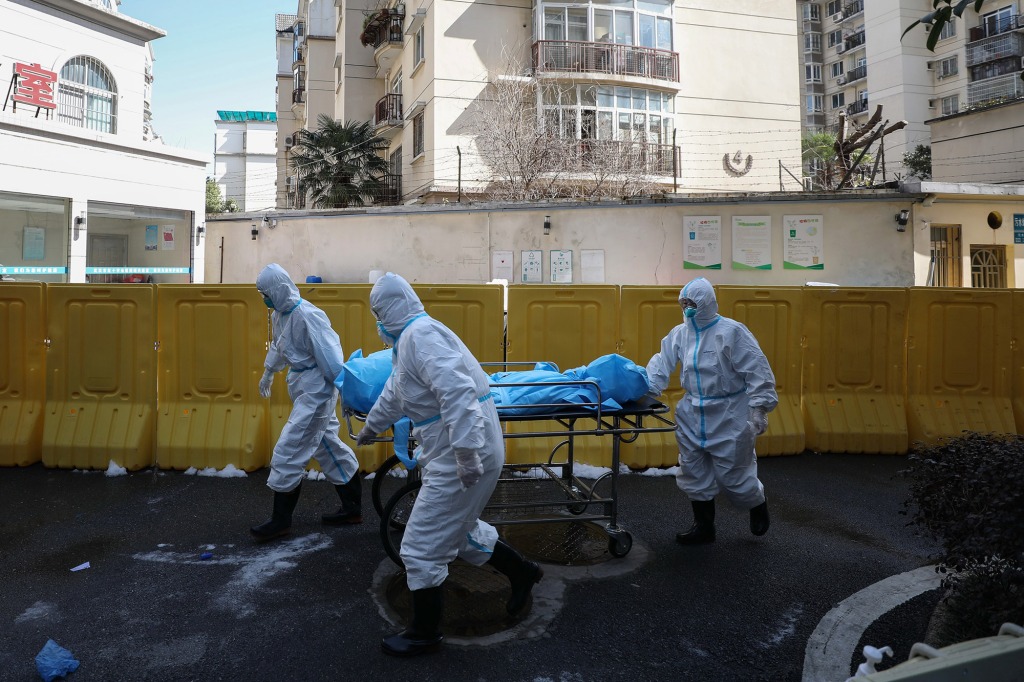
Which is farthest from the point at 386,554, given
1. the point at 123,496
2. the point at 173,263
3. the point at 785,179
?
the point at 785,179

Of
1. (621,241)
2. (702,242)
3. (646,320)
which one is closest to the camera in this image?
(646,320)

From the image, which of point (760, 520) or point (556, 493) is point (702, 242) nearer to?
point (556, 493)

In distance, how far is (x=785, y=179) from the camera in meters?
27.1

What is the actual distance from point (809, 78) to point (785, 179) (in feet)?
108

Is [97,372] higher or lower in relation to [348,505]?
higher

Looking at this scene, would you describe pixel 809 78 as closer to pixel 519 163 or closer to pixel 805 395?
pixel 519 163

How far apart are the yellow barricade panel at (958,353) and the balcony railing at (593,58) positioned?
18.2 meters

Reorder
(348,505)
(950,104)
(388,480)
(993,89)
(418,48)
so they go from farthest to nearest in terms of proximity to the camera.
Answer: (950,104), (993,89), (418,48), (388,480), (348,505)

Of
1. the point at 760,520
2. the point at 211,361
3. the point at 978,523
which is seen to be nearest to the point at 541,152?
the point at 211,361

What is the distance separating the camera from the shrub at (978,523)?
2691 millimetres

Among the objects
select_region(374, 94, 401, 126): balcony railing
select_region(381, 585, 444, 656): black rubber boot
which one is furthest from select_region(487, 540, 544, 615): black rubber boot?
select_region(374, 94, 401, 126): balcony railing

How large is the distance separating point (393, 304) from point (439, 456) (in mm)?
860

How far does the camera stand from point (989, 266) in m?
16.7

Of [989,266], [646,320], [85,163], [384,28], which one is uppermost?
[384,28]
